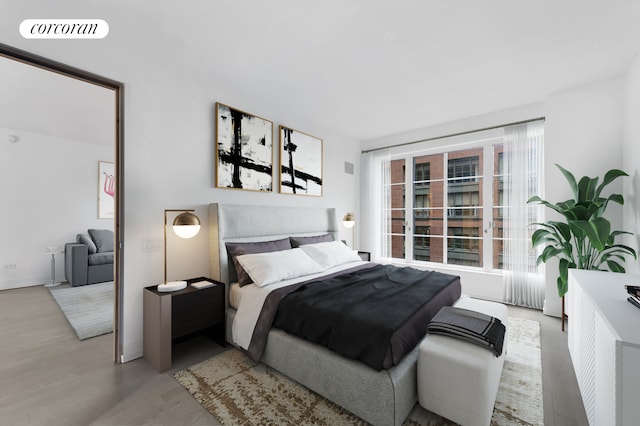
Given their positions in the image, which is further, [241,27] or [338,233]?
[338,233]

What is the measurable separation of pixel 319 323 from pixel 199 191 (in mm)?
1927

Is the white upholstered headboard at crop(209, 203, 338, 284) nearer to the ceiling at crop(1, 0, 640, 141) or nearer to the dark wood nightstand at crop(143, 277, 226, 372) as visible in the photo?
the dark wood nightstand at crop(143, 277, 226, 372)

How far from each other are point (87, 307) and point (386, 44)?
4.78m

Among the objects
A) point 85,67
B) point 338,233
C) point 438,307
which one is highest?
point 85,67

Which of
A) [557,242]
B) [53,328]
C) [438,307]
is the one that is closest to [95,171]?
[53,328]

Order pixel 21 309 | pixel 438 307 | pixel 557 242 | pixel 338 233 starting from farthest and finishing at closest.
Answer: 1. pixel 338 233
2. pixel 21 309
3. pixel 557 242
4. pixel 438 307

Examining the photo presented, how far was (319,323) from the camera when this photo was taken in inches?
75.2

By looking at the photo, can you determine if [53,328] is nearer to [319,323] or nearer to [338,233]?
[319,323]

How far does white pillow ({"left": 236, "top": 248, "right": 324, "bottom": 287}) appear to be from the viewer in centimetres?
257

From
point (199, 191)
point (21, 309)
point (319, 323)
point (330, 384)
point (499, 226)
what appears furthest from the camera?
point (499, 226)

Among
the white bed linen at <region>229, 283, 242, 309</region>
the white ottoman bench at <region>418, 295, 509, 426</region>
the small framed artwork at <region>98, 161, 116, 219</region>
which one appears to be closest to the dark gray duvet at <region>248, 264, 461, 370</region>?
the white ottoman bench at <region>418, 295, 509, 426</region>

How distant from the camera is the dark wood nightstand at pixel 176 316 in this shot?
221 cm

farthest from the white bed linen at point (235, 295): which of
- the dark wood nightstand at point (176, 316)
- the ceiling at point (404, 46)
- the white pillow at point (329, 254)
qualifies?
the ceiling at point (404, 46)

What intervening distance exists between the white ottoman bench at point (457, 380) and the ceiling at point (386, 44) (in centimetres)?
237
